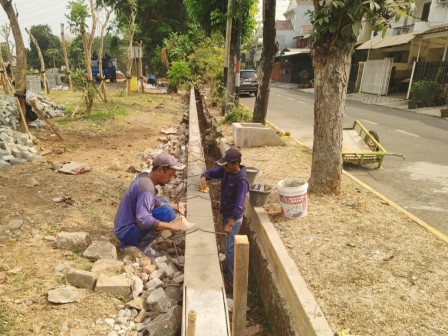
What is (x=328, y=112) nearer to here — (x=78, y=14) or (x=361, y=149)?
(x=361, y=149)

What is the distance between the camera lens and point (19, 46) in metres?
7.48

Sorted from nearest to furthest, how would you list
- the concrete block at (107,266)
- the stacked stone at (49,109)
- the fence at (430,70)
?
the concrete block at (107,266)
the stacked stone at (49,109)
the fence at (430,70)

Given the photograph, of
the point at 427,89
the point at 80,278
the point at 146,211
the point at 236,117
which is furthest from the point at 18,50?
the point at 427,89

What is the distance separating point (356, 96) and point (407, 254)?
24.0 meters

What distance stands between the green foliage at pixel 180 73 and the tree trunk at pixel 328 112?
14.7 m

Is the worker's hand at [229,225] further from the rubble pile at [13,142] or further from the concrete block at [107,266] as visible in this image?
the rubble pile at [13,142]

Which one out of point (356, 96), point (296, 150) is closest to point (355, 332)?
point (296, 150)

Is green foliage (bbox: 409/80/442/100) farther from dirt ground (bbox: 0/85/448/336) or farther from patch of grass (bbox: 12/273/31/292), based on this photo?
patch of grass (bbox: 12/273/31/292)

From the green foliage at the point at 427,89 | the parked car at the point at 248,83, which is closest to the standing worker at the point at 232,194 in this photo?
the green foliage at the point at 427,89

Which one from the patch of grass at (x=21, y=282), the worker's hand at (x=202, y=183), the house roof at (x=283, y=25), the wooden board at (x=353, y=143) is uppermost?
the house roof at (x=283, y=25)

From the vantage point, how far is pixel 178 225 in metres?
3.78

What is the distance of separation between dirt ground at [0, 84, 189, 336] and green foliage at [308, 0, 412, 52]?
384 cm

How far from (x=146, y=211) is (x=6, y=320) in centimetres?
148

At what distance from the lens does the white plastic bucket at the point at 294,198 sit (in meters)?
4.12
